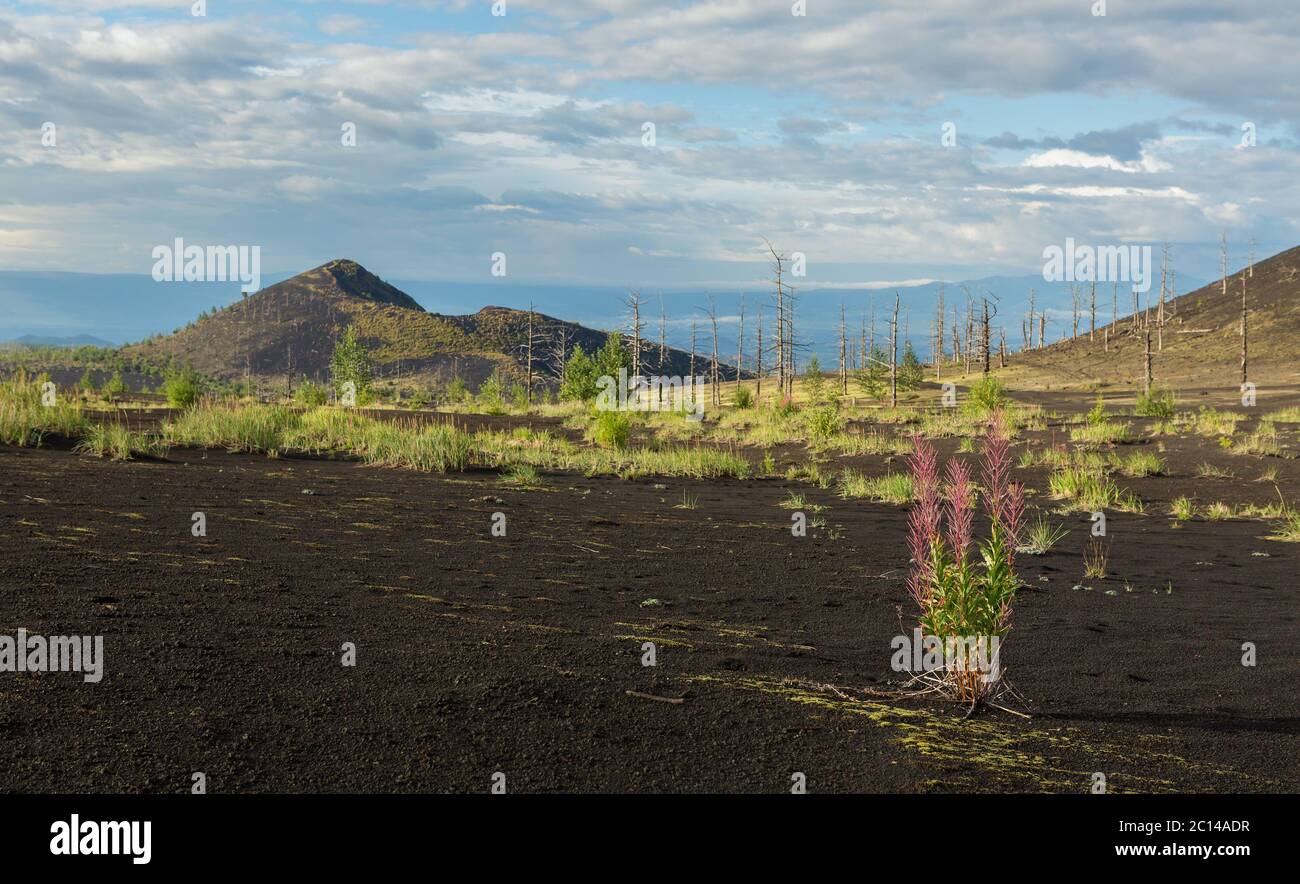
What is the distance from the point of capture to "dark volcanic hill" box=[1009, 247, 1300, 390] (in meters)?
64.3

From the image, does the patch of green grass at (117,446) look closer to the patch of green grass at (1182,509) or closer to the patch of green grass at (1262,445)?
the patch of green grass at (1182,509)

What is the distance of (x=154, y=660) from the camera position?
533cm

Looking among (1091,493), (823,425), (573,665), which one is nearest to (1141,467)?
(1091,493)

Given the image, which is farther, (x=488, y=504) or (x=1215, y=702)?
(x=488, y=504)

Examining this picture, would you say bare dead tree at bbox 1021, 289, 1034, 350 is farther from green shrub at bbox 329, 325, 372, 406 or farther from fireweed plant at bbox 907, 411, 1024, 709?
fireweed plant at bbox 907, 411, 1024, 709

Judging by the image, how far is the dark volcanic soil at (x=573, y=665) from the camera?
4.36 meters

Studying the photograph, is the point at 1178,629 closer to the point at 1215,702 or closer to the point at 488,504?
the point at 1215,702

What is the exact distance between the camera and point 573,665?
19.0 ft

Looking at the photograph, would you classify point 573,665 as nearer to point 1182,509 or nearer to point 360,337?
point 1182,509

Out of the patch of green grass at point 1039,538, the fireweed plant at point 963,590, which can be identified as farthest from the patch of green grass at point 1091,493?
the fireweed plant at point 963,590

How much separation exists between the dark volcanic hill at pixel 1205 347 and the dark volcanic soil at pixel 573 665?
51804 mm

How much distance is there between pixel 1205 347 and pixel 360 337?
90692 millimetres

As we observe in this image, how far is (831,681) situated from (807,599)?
2455mm
